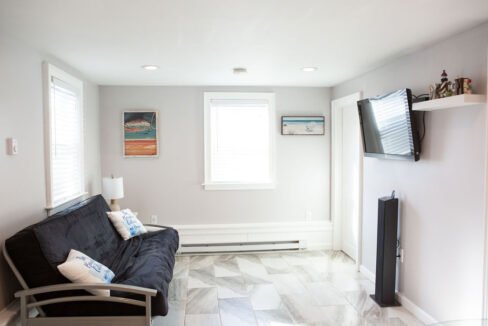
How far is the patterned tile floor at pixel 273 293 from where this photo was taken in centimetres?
305

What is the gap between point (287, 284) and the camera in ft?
12.5

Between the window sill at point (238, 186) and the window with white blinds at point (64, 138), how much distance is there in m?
1.58

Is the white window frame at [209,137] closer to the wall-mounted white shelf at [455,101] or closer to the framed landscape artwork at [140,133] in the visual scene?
the framed landscape artwork at [140,133]

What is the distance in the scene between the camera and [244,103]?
486cm

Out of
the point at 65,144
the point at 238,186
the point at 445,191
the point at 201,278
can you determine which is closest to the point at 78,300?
the point at 65,144

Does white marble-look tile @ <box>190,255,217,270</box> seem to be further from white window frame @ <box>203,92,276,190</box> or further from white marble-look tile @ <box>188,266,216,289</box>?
white window frame @ <box>203,92,276,190</box>

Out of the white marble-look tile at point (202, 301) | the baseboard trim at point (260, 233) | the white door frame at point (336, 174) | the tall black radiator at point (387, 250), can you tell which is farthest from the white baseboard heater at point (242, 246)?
the tall black radiator at point (387, 250)

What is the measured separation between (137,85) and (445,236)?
3.80m

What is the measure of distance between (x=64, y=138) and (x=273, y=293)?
2.50m

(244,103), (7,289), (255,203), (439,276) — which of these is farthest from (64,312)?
(244,103)

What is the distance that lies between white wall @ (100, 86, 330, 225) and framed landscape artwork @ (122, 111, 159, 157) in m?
0.08

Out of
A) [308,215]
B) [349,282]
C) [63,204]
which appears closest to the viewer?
[63,204]

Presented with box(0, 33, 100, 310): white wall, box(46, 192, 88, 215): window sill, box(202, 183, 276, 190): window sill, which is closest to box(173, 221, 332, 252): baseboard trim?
box(202, 183, 276, 190): window sill

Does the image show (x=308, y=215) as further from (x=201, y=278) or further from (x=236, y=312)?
(x=236, y=312)
